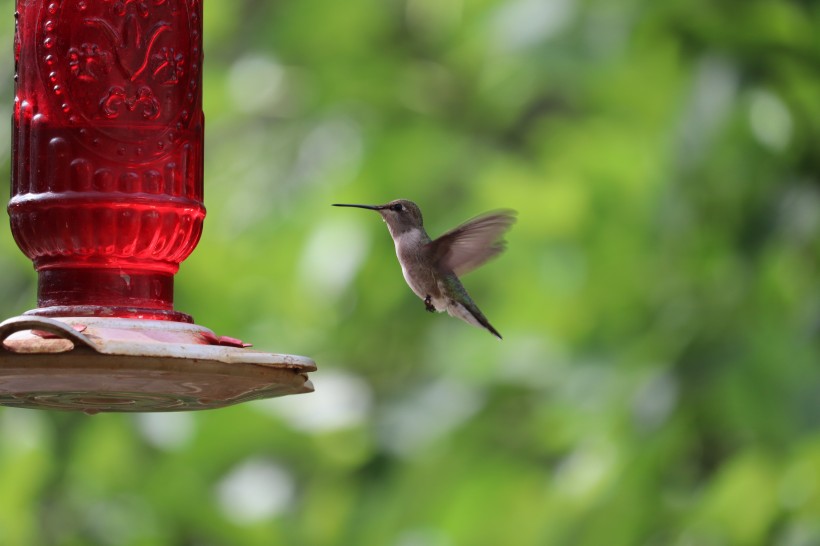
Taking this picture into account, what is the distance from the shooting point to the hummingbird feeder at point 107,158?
149 inches

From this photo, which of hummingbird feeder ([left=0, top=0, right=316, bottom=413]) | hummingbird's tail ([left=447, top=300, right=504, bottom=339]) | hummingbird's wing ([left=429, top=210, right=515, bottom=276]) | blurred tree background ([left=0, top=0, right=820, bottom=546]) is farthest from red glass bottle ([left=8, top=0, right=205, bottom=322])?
blurred tree background ([left=0, top=0, right=820, bottom=546])

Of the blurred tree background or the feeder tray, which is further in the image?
the blurred tree background

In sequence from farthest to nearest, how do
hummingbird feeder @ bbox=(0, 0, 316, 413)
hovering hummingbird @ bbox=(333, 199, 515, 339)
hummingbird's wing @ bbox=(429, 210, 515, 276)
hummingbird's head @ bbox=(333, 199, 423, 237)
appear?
hummingbird's head @ bbox=(333, 199, 423, 237) → hovering hummingbird @ bbox=(333, 199, 515, 339) → hummingbird's wing @ bbox=(429, 210, 515, 276) → hummingbird feeder @ bbox=(0, 0, 316, 413)

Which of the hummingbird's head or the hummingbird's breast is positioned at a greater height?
the hummingbird's head

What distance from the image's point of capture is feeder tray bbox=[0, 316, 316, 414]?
291cm

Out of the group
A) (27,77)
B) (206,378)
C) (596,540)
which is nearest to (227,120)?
(596,540)

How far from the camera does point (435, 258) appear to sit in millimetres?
4926

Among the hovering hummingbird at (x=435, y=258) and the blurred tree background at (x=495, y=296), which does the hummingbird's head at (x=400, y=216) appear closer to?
the hovering hummingbird at (x=435, y=258)

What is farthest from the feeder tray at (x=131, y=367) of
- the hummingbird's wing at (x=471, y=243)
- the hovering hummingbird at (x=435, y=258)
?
the hovering hummingbird at (x=435, y=258)

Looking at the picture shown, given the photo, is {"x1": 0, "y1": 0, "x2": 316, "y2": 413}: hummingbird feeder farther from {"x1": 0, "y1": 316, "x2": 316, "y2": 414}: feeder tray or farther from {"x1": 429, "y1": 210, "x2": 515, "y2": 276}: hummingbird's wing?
{"x1": 429, "y1": 210, "x2": 515, "y2": 276}: hummingbird's wing

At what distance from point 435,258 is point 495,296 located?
5.02 metres

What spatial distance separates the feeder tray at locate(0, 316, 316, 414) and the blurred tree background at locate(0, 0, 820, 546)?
376cm

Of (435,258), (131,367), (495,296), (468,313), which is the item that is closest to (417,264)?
(435,258)

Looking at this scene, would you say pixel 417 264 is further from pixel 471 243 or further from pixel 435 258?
pixel 471 243
